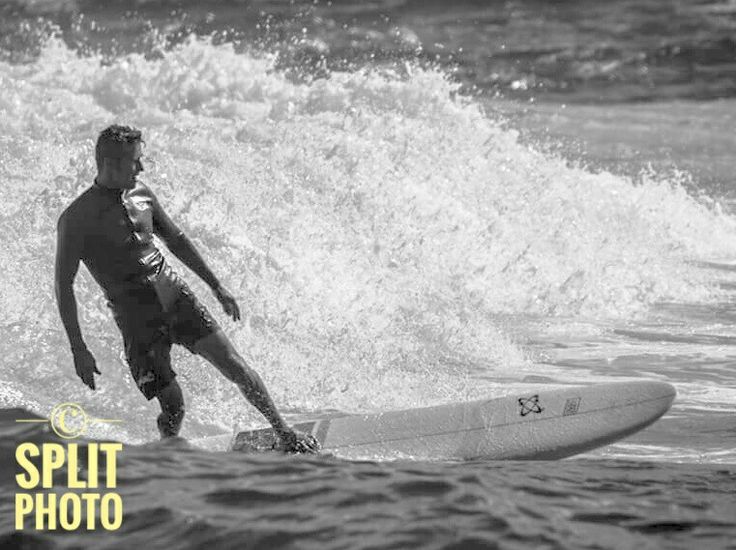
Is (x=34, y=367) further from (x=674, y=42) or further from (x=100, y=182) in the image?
(x=674, y=42)

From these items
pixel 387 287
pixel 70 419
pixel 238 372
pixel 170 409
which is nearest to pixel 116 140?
pixel 238 372

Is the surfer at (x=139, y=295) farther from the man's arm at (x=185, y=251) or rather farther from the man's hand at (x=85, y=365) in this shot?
the man's arm at (x=185, y=251)

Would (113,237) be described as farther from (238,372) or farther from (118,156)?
(238,372)

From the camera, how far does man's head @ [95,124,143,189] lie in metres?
7.21

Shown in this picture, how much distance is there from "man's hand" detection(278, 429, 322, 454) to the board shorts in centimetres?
67

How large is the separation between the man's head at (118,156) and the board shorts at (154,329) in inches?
23.4

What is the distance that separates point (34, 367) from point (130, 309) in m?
2.70

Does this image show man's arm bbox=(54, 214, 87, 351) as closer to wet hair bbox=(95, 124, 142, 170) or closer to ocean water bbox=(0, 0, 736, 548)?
wet hair bbox=(95, 124, 142, 170)

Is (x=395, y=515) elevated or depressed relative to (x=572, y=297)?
depressed

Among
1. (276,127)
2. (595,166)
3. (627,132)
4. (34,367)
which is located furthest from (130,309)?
(627,132)

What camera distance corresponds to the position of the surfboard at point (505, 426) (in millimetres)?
7925

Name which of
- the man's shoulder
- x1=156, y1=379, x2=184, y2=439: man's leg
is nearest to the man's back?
the man's shoulder

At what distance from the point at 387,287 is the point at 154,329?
530cm

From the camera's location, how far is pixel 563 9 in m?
39.5
